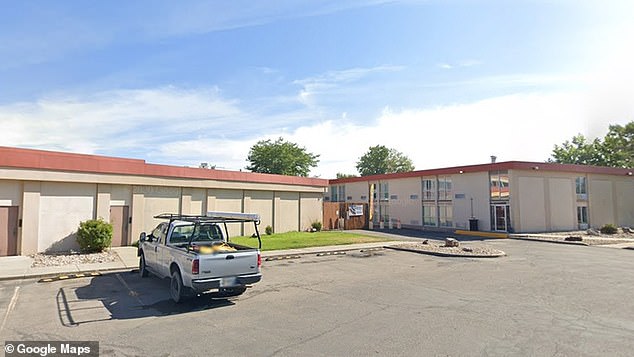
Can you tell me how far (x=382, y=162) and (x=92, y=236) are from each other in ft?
234

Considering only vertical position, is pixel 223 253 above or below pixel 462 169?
below

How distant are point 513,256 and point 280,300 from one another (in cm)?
1270

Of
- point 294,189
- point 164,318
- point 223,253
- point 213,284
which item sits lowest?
point 164,318

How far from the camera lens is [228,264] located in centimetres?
886

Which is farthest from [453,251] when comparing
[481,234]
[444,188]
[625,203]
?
[625,203]

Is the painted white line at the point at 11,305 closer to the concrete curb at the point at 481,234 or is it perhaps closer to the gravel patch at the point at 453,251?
the gravel patch at the point at 453,251

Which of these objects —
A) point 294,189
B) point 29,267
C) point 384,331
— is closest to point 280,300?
point 384,331

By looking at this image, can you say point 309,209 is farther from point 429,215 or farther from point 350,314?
point 350,314

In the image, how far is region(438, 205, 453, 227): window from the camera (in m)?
33.4

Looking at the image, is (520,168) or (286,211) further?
(520,168)

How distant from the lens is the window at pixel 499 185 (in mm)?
29609

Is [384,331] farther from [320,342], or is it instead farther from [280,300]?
[280,300]

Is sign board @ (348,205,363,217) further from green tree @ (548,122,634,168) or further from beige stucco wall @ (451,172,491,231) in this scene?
green tree @ (548,122,634,168)

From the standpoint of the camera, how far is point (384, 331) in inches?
269
